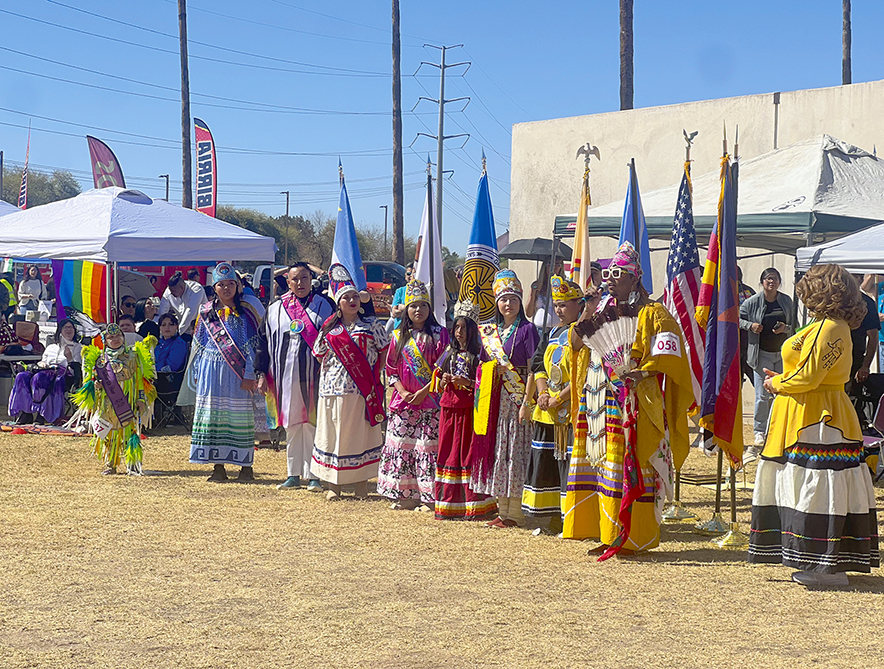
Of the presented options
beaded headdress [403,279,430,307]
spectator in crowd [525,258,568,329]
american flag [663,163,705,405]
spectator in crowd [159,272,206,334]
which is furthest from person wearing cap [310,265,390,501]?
spectator in crowd [159,272,206,334]

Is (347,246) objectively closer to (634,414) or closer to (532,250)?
(634,414)

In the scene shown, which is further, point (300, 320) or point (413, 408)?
point (300, 320)

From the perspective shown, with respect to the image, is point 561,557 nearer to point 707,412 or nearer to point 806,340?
point 707,412

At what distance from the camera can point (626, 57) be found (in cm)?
2322

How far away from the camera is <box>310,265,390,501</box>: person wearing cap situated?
833cm

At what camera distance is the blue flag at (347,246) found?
28.8 feet

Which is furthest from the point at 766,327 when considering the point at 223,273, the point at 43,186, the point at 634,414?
the point at 43,186

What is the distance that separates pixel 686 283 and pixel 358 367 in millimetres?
2510

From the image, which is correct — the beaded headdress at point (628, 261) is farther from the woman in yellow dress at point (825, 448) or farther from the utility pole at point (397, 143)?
the utility pole at point (397, 143)

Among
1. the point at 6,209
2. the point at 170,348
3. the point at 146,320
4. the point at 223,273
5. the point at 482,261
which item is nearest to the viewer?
the point at 482,261

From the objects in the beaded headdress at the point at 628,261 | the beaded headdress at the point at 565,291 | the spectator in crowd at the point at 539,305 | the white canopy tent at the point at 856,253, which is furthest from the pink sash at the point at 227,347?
the white canopy tent at the point at 856,253

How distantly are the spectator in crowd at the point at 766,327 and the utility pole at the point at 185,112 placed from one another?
2169 centimetres

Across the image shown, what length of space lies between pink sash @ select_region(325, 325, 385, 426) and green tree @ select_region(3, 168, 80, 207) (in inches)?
2568

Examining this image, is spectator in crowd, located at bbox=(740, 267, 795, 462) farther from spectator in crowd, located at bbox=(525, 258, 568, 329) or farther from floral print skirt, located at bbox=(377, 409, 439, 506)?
floral print skirt, located at bbox=(377, 409, 439, 506)
